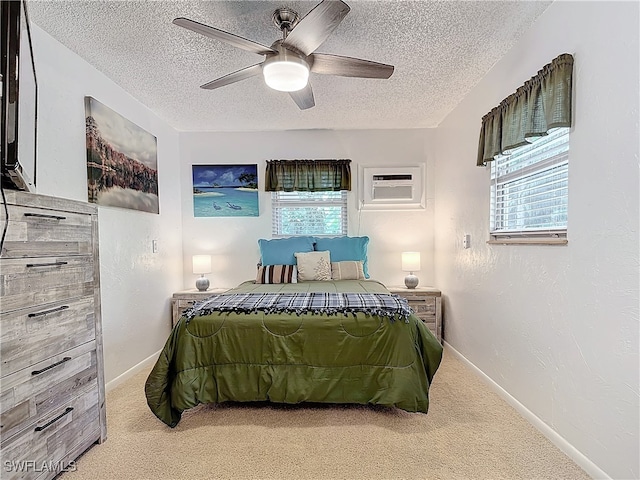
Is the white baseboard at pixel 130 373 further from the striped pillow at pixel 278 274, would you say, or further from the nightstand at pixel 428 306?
the nightstand at pixel 428 306

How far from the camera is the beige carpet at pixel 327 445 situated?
163cm

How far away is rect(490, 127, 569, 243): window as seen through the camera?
1.83m

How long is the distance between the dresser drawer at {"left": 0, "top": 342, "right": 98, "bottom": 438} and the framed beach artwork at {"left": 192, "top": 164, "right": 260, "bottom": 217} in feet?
7.81

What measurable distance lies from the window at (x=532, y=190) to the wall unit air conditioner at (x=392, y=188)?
4.77ft

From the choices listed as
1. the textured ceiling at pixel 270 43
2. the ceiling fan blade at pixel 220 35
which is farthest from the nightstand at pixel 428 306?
the ceiling fan blade at pixel 220 35

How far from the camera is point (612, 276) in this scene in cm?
146

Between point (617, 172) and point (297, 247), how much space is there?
2.74 metres

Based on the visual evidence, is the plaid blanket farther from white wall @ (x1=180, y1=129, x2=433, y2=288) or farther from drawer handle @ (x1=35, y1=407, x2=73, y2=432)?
white wall @ (x1=180, y1=129, x2=433, y2=288)

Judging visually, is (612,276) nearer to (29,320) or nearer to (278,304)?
(278,304)

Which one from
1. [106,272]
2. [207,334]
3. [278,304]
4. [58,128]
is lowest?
A: [207,334]

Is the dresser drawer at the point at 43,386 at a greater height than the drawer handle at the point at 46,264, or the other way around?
the drawer handle at the point at 46,264

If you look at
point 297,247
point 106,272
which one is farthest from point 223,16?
point 297,247

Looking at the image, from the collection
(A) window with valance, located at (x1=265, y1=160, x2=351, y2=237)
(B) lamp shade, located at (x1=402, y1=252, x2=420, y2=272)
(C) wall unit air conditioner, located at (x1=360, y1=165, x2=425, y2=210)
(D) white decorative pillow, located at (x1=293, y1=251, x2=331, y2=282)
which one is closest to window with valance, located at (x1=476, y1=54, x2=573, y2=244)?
(B) lamp shade, located at (x1=402, y1=252, x2=420, y2=272)

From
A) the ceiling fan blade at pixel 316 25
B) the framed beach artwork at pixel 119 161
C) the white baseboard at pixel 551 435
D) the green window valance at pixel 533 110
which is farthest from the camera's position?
the framed beach artwork at pixel 119 161
